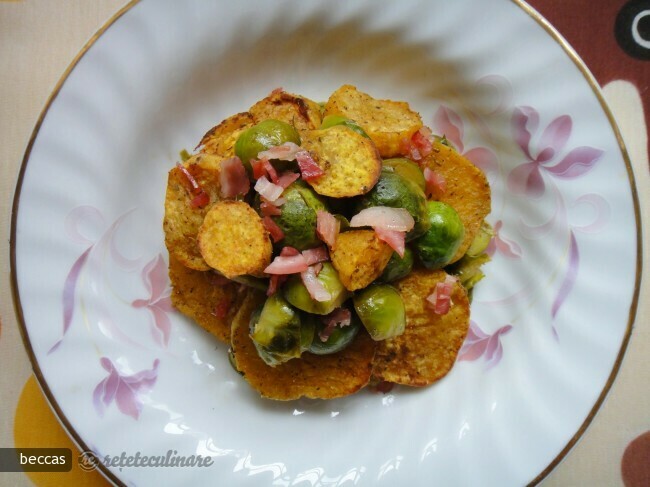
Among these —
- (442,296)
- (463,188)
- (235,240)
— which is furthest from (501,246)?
(235,240)

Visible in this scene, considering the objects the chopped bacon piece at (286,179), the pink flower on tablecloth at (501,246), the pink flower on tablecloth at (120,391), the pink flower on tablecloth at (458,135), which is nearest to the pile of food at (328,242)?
the chopped bacon piece at (286,179)

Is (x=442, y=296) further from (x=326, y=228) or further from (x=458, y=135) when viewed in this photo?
(x=458, y=135)

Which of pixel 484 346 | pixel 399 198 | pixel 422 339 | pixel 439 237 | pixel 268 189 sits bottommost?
pixel 484 346

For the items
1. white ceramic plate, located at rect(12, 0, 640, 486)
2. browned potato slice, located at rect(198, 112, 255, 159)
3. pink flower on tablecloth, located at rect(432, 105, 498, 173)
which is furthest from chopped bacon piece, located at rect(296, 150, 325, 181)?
pink flower on tablecloth, located at rect(432, 105, 498, 173)

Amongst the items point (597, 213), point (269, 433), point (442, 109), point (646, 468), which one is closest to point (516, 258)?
point (597, 213)

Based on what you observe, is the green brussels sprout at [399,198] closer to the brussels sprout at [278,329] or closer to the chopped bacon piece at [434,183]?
the chopped bacon piece at [434,183]

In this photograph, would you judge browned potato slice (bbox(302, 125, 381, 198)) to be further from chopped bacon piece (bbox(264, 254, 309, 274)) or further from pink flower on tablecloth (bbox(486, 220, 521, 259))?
pink flower on tablecloth (bbox(486, 220, 521, 259))
